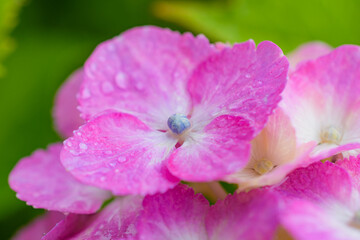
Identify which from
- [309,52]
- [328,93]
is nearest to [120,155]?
[328,93]

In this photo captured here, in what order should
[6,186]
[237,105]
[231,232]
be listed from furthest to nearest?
[6,186], [237,105], [231,232]

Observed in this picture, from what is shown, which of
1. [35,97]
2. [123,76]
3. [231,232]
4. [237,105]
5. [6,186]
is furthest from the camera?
[35,97]

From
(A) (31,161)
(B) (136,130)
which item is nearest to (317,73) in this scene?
(B) (136,130)

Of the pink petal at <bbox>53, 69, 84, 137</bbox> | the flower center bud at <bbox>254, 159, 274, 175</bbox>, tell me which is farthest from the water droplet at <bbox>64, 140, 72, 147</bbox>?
the pink petal at <bbox>53, 69, 84, 137</bbox>

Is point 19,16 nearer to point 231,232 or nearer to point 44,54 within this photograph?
point 44,54

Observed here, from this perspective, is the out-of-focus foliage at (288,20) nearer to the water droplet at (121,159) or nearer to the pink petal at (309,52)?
the pink petal at (309,52)

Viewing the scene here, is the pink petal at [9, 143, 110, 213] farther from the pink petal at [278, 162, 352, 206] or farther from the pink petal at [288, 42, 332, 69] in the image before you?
the pink petal at [288, 42, 332, 69]
